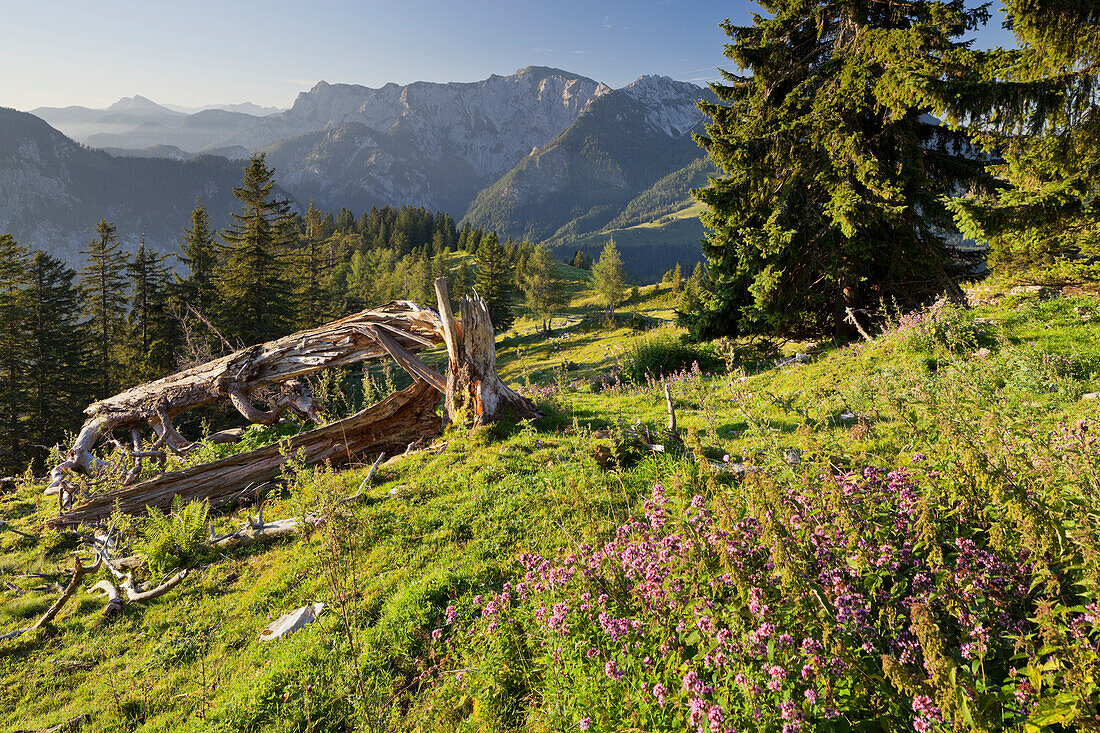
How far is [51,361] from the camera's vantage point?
31.8m

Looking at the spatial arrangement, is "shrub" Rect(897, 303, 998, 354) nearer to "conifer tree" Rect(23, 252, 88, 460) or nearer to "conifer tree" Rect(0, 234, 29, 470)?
"conifer tree" Rect(0, 234, 29, 470)

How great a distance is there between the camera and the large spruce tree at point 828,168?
1102 cm

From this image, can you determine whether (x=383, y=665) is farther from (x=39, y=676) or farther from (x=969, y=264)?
(x=969, y=264)

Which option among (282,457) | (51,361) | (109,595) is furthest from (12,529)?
(51,361)

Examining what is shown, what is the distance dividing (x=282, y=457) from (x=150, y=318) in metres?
36.6

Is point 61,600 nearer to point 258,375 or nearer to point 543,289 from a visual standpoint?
point 258,375

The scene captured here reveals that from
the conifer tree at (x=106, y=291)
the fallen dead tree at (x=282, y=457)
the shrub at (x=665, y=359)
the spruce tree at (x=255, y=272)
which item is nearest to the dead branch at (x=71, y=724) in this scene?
the fallen dead tree at (x=282, y=457)

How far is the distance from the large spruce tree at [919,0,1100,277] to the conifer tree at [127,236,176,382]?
42952 millimetres

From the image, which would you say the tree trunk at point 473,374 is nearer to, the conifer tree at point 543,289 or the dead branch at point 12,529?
the dead branch at point 12,529

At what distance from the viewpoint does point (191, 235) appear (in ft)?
128

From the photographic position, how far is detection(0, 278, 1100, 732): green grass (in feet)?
13.0

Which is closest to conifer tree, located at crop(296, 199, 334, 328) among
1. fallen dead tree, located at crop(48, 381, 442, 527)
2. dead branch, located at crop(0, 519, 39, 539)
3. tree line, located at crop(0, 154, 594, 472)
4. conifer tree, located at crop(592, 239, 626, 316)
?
tree line, located at crop(0, 154, 594, 472)

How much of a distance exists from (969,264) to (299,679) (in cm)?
1752

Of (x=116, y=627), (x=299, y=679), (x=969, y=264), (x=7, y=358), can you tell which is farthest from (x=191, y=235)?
(x=969, y=264)
